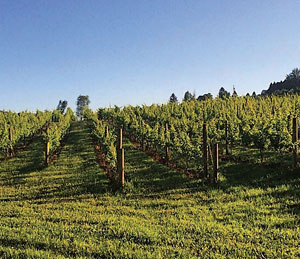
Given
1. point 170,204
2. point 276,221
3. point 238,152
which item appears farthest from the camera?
point 238,152

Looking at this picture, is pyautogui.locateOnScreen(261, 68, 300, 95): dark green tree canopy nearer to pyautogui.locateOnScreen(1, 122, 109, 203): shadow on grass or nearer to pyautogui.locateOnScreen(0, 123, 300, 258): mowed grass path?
pyautogui.locateOnScreen(1, 122, 109, 203): shadow on grass

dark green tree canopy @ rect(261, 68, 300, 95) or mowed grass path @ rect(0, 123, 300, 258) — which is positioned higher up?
dark green tree canopy @ rect(261, 68, 300, 95)

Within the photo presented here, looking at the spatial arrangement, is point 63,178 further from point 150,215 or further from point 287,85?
point 287,85

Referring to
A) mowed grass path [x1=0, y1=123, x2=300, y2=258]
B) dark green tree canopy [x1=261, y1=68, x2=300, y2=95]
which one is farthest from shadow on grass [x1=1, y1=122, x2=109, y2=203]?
dark green tree canopy [x1=261, y1=68, x2=300, y2=95]

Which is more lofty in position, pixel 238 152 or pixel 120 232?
pixel 238 152

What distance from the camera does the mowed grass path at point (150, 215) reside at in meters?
6.10

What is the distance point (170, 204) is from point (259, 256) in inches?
190

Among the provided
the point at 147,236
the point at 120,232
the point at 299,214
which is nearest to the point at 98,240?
the point at 120,232

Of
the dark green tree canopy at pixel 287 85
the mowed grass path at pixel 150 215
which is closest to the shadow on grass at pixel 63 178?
the mowed grass path at pixel 150 215

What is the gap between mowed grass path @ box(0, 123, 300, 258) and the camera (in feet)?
20.0

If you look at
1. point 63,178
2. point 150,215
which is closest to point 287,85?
point 63,178

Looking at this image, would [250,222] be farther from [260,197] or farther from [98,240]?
[98,240]

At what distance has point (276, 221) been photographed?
793 centimetres

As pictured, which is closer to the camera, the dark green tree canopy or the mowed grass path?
the mowed grass path
